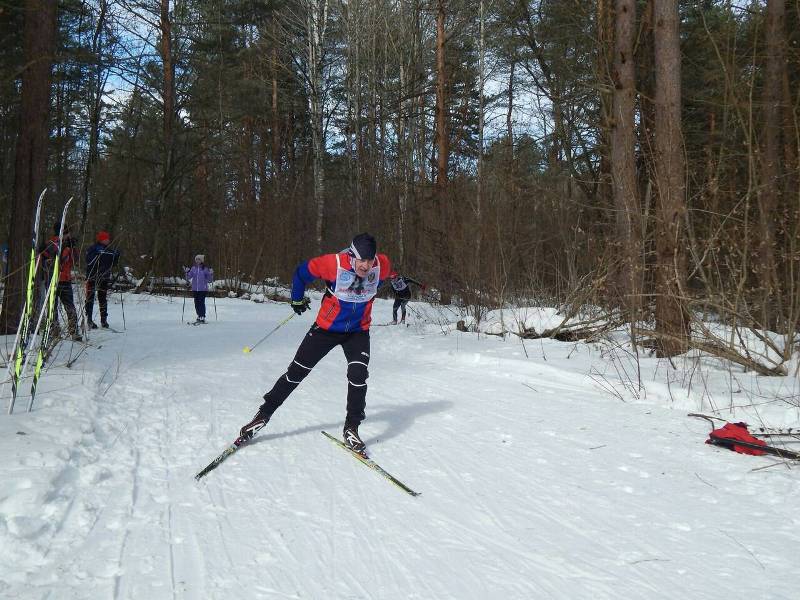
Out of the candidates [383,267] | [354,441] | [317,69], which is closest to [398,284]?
[383,267]

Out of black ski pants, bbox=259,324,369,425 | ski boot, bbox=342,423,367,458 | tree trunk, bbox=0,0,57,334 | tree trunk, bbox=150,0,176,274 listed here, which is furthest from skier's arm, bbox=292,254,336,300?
tree trunk, bbox=150,0,176,274

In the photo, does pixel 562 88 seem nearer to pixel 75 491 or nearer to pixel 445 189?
pixel 445 189

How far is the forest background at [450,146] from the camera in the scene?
26.9 feet

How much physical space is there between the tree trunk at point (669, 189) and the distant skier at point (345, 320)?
3.83 meters

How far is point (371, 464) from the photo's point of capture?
15.4 ft

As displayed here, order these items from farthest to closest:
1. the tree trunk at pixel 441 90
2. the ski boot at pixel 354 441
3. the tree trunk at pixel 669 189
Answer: the tree trunk at pixel 441 90 → the tree trunk at pixel 669 189 → the ski boot at pixel 354 441

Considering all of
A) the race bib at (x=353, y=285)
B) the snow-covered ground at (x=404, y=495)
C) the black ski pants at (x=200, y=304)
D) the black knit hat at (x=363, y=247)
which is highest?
the black knit hat at (x=363, y=247)

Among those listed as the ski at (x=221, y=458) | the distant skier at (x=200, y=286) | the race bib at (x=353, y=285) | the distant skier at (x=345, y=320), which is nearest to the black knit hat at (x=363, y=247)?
the distant skier at (x=345, y=320)

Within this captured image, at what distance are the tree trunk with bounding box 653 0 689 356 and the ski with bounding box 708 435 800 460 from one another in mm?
2250

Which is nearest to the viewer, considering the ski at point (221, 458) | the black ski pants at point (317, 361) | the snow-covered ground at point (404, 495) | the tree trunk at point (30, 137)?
the snow-covered ground at point (404, 495)

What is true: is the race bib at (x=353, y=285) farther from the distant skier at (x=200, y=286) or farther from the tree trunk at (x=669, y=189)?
the distant skier at (x=200, y=286)

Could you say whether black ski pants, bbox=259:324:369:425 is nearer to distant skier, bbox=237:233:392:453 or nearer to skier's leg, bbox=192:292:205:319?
distant skier, bbox=237:233:392:453

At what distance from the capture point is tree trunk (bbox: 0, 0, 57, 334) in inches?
383

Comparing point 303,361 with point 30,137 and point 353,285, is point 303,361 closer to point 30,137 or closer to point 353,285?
point 353,285
